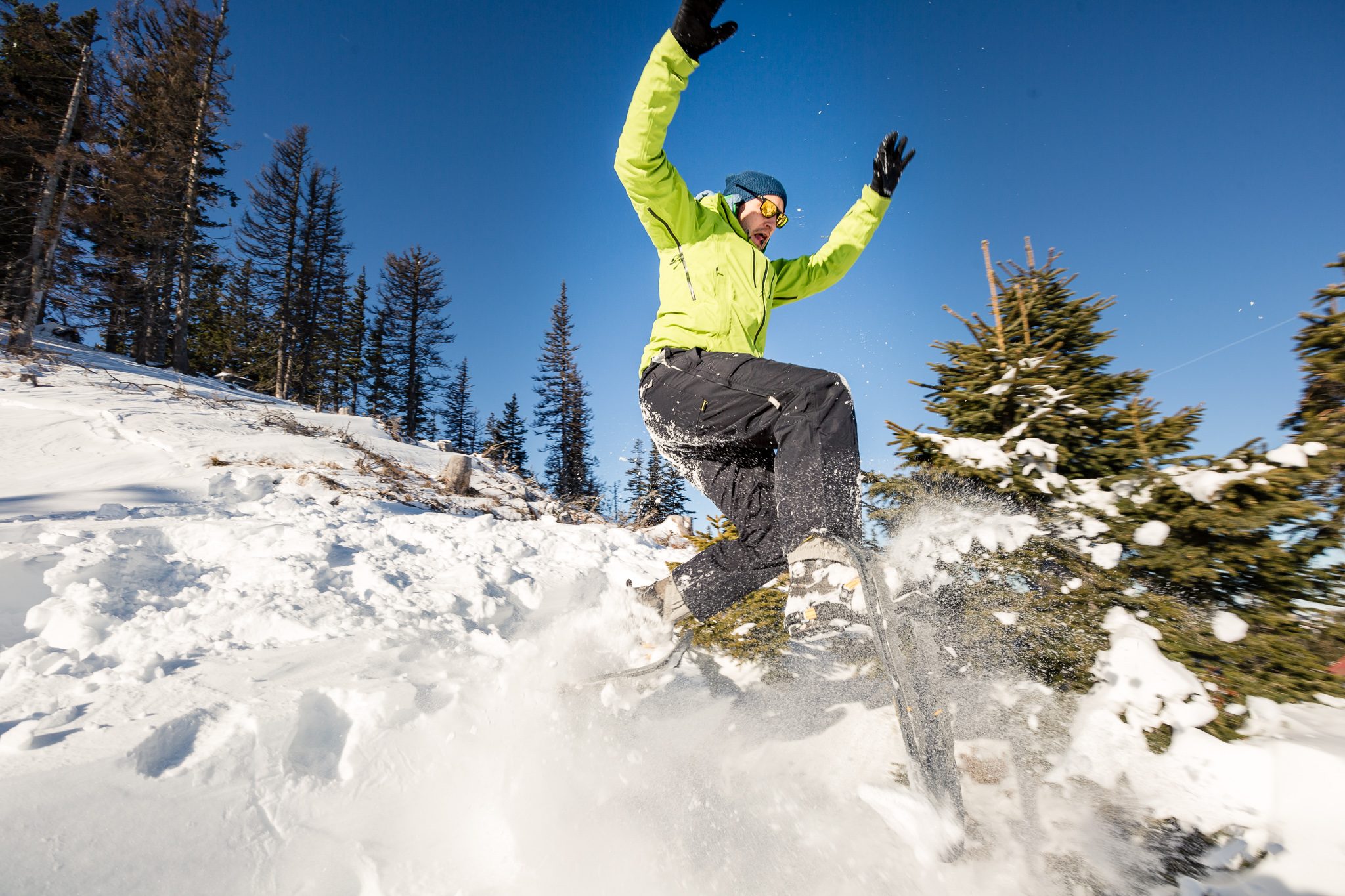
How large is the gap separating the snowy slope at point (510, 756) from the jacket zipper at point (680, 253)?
1.41 metres

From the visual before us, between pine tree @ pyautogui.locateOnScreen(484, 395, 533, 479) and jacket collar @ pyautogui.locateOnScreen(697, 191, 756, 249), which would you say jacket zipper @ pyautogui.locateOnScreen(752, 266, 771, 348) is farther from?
pine tree @ pyautogui.locateOnScreen(484, 395, 533, 479)

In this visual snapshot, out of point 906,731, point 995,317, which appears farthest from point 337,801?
point 995,317

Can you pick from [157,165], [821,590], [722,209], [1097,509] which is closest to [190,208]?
[157,165]

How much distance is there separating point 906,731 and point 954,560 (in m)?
0.73

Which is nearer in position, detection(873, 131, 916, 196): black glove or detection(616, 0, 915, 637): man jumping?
detection(616, 0, 915, 637): man jumping

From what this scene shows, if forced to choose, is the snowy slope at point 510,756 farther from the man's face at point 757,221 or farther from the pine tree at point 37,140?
the pine tree at point 37,140

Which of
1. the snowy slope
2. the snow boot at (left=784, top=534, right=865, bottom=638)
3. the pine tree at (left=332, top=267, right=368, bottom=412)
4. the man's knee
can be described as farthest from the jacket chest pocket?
the pine tree at (left=332, top=267, right=368, bottom=412)

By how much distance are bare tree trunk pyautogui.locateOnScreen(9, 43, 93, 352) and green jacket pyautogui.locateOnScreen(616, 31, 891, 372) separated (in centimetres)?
1712

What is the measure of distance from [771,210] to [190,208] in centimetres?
2209

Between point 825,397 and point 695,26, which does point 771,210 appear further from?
point 825,397

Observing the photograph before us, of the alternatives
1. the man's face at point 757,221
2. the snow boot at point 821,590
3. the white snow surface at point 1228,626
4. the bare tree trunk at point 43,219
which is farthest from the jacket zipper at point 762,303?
the bare tree trunk at point 43,219

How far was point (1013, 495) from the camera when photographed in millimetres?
2189

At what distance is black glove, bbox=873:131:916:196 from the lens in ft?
10.0

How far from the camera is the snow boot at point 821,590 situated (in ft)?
6.02
